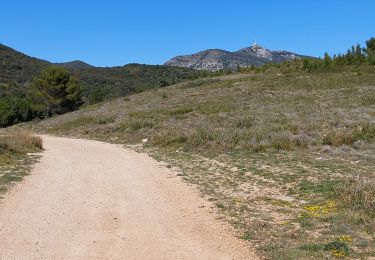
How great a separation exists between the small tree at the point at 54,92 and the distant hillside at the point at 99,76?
1273 centimetres

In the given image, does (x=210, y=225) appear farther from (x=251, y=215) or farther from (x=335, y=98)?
(x=335, y=98)

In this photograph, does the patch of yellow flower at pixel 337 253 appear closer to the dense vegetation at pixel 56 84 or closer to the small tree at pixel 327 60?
the dense vegetation at pixel 56 84

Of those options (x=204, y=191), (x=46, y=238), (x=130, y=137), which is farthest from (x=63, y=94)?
(x=46, y=238)

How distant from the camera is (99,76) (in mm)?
121812

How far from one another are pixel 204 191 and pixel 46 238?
5218 millimetres

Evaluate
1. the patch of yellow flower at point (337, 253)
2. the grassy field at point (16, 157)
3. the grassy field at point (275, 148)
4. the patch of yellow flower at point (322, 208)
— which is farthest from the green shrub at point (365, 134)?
the patch of yellow flower at point (337, 253)

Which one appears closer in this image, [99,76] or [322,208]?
[322,208]

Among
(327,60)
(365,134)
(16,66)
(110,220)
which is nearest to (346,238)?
(110,220)

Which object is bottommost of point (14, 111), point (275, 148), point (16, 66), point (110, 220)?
point (275, 148)

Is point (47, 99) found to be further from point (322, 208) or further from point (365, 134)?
point (322, 208)

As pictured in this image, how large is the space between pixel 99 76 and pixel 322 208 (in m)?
116

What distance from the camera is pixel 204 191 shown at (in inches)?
471

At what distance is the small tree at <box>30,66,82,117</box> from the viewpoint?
5466 centimetres

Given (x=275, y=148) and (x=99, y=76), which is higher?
(x=99, y=76)
